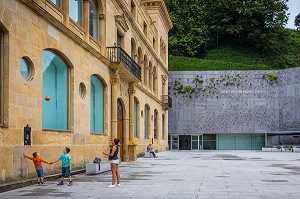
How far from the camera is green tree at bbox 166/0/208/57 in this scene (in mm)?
77875

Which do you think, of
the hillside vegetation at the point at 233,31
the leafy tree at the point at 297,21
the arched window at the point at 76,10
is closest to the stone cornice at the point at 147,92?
the arched window at the point at 76,10

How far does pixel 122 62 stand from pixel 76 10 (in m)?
6.85

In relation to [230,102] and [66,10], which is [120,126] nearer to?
[66,10]

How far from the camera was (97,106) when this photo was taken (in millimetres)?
25656

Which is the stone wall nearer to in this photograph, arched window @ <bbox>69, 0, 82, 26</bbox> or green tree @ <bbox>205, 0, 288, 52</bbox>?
green tree @ <bbox>205, 0, 288, 52</bbox>

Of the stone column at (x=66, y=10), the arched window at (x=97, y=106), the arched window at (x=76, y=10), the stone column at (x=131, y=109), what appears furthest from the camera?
the stone column at (x=131, y=109)

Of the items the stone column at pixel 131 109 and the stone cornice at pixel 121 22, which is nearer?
the stone cornice at pixel 121 22

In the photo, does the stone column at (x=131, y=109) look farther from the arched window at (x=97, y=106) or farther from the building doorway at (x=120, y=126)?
the arched window at (x=97, y=106)

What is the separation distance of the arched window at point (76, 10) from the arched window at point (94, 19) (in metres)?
1.77

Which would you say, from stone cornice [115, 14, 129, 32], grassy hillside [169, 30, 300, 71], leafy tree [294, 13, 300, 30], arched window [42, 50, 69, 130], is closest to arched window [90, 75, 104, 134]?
arched window [42, 50, 69, 130]

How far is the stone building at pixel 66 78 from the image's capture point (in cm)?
1479

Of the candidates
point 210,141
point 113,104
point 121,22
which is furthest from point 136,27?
point 210,141

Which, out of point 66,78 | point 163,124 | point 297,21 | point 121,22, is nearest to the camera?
point 66,78

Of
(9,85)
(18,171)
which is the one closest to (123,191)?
(18,171)
